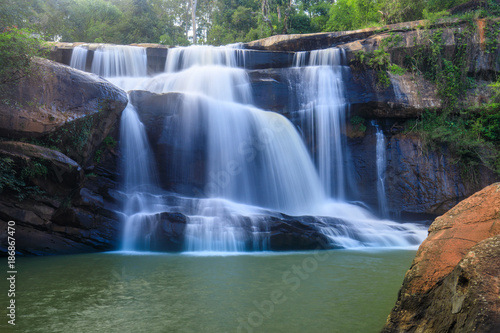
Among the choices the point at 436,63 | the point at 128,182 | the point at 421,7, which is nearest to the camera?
the point at 128,182

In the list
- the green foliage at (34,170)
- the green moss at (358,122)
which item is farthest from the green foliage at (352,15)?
the green foliage at (34,170)

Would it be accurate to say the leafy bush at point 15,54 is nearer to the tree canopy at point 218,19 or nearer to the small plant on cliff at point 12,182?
the small plant on cliff at point 12,182

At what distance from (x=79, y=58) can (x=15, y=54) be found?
9338 mm

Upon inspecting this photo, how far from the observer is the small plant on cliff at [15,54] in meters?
8.96

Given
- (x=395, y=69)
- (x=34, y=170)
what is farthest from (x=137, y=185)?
(x=395, y=69)

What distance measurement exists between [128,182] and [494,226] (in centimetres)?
1060

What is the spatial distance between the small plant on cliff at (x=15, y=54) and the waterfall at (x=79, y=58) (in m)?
8.47

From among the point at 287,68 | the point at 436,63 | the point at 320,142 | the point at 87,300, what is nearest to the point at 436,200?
the point at 320,142

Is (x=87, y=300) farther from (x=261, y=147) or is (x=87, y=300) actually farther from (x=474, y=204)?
(x=261, y=147)

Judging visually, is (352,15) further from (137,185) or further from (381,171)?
(137,185)

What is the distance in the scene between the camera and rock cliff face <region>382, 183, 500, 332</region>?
7.69 ft

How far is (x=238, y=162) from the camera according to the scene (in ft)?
46.1

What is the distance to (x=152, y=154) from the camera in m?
12.8

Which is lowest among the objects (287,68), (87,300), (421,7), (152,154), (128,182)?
(87,300)
